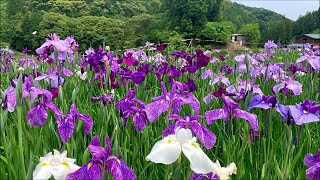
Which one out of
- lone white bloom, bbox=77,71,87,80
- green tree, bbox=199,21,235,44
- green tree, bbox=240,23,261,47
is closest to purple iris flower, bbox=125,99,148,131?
lone white bloom, bbox=77,71,87,80

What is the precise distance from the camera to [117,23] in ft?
168

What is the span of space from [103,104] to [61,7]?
6035 centimetres

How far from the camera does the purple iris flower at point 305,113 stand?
1.74 meters

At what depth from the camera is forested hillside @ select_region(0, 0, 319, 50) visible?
153 ft

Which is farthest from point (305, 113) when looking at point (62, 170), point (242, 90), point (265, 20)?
point (265, 20)

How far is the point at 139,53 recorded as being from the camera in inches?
214

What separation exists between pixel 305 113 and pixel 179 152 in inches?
35.1

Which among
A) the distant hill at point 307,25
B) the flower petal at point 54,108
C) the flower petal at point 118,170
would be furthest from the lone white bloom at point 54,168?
the distant hill at point 307,25

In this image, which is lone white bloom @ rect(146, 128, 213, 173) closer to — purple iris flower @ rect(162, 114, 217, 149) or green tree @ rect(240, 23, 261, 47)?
purple iris flower @ rect(162, 114, 217, 149)

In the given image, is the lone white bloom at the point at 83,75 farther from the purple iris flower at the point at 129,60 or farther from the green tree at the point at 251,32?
the green tree at the point at 251,32

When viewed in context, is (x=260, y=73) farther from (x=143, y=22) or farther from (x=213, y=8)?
(x=213, y=8)

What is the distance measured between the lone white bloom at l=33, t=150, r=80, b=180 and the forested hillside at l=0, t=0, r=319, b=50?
35.5 metres

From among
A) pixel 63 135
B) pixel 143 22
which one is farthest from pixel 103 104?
pixel 143 22

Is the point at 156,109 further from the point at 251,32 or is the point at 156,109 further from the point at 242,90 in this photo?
the point at 251,32
